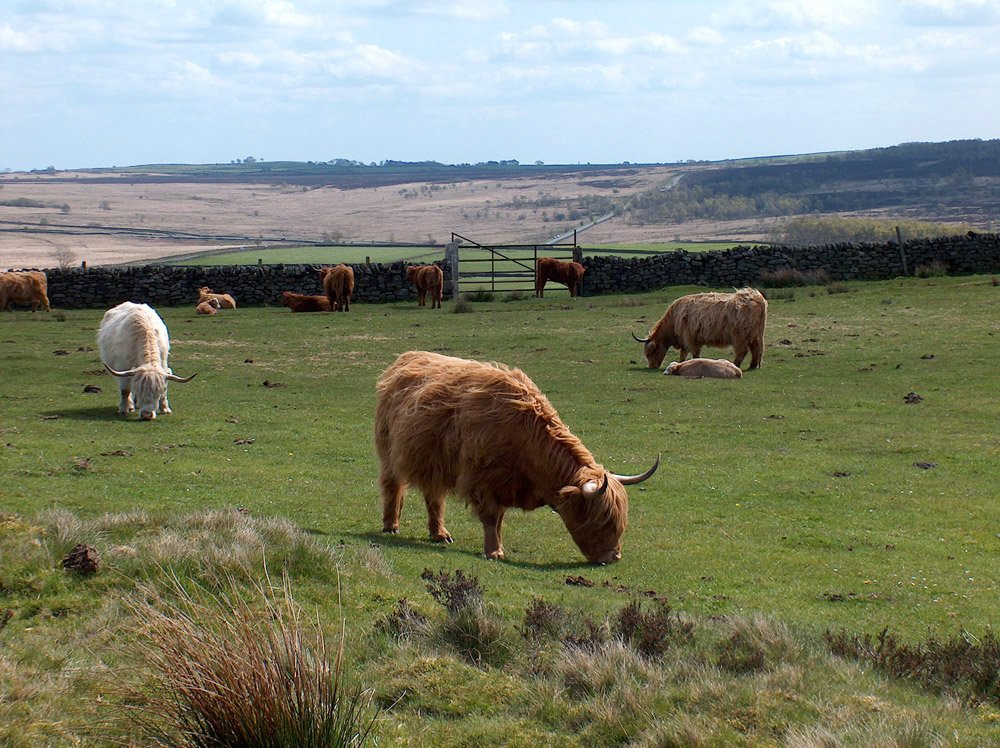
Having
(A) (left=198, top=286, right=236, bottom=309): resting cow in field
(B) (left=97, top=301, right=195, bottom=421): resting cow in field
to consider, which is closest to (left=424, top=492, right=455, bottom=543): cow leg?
(B) (left=97, top=301, right=195, bottom=421): resting cow in field

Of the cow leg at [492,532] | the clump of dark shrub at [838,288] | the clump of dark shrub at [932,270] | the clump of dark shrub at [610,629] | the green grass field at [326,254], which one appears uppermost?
the clump of dark shrub at [610,629]

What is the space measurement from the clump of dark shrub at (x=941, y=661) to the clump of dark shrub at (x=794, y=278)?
33444 millimetres

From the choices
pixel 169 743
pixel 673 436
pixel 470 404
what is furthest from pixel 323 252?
pixel 169 743

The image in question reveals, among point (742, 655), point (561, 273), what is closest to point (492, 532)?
point (742, 655)

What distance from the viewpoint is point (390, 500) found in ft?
36.2

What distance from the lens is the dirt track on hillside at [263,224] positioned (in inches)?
3990

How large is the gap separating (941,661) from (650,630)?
67.9 inches

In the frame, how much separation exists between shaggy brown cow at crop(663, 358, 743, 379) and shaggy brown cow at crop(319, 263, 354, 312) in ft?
62.7

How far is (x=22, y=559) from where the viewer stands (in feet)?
25.3

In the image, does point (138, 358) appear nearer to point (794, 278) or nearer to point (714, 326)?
point (714, 326)

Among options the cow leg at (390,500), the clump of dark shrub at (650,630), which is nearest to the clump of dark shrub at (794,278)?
the cow leg at (390,500)

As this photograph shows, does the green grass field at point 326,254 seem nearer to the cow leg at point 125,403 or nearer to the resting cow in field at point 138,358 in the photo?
the resting cow in field at point 138,358

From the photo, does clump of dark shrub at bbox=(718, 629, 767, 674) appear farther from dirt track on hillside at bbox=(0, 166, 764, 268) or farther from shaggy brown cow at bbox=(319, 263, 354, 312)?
dirt track on hillside at bbox=(0, 166, 764, 268)

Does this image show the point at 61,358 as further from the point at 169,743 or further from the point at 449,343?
the point at 169,743
